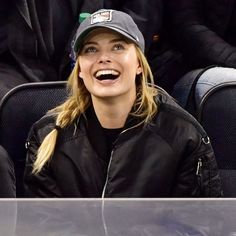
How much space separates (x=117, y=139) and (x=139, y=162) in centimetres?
7

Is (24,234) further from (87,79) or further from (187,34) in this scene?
(187,34)

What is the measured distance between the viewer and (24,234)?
696mm

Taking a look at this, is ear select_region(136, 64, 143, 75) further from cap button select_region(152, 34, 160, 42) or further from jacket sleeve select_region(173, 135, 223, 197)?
cap button select_region(152, 34, 160, 42)

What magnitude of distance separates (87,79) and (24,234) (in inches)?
30.0

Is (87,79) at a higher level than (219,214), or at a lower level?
lower

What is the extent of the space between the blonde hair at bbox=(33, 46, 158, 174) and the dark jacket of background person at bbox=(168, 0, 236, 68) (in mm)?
732

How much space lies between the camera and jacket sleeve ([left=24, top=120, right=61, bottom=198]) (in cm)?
145

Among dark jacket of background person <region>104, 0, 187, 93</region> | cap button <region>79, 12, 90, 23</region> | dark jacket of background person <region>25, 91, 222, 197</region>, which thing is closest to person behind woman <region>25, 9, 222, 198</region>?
dark jacket of background person <region>25, 91, 222, 197</region>

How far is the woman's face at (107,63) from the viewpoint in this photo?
1407mm

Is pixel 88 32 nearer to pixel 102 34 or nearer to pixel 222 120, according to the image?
pixel 102 34

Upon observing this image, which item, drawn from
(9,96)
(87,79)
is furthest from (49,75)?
(87,79)

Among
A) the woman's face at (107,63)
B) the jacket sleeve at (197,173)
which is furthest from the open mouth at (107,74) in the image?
the jacket sleeve at (197,173)

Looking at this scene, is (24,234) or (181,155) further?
(181,155)

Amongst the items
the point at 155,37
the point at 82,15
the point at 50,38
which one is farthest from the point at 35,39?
the point at 155,37
